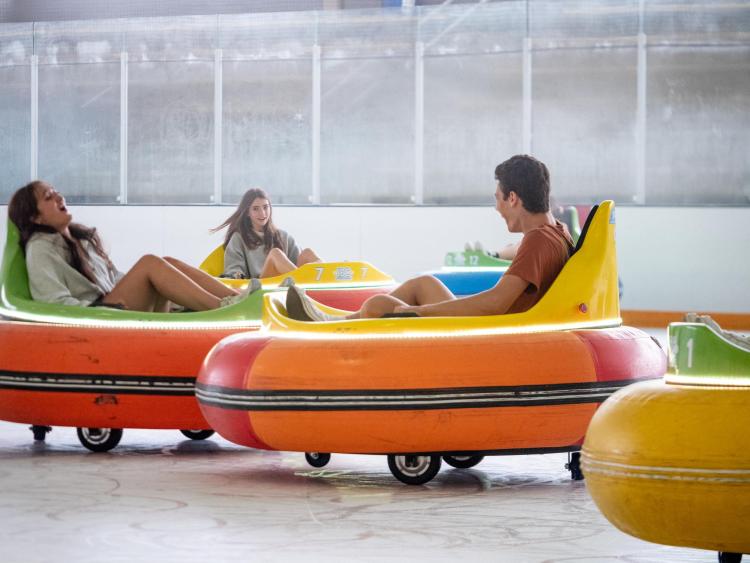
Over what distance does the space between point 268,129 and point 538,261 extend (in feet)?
26.2

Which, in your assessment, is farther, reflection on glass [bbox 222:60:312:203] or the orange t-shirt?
reflection on glass [bbox 222:60:312:203]

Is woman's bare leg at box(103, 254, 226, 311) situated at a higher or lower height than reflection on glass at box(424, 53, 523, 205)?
lower

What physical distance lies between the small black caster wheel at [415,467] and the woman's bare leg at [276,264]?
2.65 metres

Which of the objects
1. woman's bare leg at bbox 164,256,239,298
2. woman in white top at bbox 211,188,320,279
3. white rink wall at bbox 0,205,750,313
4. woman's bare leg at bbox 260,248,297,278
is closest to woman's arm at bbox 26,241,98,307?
woman's bare leg at bbox 164,256,239,298

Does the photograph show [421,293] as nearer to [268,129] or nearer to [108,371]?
[108,371]

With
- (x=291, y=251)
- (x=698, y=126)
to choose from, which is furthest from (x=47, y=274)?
(x=698, y=126)

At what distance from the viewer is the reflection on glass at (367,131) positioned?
11398mm

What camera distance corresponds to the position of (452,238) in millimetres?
10930

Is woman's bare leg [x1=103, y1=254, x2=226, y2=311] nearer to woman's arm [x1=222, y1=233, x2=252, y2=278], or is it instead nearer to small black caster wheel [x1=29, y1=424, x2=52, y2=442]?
small black caster wheel [x1=29, y1=424, x2=52, y2=442]

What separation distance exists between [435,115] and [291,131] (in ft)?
4.07

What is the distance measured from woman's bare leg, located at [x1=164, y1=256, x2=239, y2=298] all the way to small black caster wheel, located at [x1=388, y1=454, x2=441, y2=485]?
119 cm

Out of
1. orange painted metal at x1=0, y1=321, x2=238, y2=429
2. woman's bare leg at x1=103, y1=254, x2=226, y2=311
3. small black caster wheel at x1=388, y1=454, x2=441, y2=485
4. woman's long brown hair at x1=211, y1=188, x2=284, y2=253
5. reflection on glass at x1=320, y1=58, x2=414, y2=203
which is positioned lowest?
small black caster wheel at x1=388, y1=454, x2=441, y2=485

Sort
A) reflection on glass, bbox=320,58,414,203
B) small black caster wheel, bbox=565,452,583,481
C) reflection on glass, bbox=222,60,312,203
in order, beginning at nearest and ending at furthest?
small black caster wheel, bbox=565,452,583,481 < reflection on glass, bbox=320,58,414,203 < reflection on glass, bbox=222,60,312,203

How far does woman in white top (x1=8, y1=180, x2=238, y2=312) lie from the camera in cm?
471
